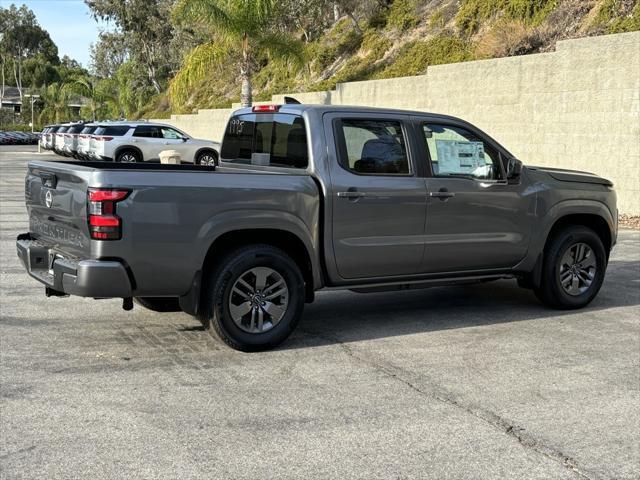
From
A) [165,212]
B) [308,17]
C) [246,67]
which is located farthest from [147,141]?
[165,212]

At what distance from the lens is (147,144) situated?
28.5 m

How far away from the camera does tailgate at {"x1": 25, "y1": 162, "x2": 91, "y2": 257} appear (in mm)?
6004

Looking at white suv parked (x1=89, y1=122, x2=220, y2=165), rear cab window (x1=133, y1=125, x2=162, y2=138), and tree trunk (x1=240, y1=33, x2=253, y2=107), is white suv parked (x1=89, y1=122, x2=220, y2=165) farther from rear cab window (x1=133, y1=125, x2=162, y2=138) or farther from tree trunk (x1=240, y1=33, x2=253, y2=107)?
tree trunk (x1=240, y1=33, x2=253, y2=107)

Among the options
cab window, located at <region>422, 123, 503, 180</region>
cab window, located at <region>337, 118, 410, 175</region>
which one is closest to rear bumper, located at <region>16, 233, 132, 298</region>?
cab window, located at <region>337, 118, 410, 175</region>

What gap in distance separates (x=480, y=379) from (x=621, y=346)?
175 centimetres

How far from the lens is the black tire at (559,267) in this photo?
8.18 m

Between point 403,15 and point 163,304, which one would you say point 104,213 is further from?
point 403,15

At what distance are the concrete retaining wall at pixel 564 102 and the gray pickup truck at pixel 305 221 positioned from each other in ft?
24.4

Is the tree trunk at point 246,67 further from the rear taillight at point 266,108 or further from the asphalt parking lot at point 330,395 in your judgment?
the asphalt parking lot at point 330,395

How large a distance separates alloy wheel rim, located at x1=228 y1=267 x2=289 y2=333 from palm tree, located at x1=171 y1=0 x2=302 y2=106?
2011 cm

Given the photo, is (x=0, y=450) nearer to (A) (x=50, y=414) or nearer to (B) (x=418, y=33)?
(A) (x=50, y=414)

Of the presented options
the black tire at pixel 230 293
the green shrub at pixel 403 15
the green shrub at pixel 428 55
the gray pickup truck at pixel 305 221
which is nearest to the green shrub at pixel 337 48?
the green shrub at pixel 403 15

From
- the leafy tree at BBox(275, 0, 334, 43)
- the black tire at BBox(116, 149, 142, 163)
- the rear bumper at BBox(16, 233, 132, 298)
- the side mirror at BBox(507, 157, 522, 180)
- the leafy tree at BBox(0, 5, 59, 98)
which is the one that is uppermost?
the leafy tree at BBox(0, 5, 59, 98)

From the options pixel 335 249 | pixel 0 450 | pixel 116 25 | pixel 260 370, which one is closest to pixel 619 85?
pixel 335 249
